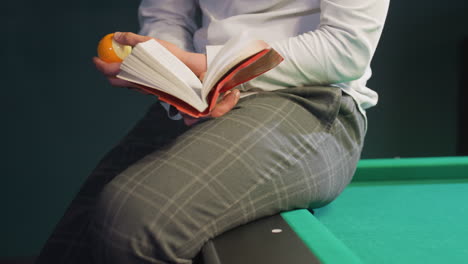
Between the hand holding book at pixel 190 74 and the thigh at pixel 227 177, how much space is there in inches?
2.3

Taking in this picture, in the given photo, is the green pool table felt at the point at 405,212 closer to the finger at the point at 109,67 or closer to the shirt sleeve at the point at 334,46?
the shirt sleeve at the point at 334,46

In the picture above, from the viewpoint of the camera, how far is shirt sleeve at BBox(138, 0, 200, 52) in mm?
1205

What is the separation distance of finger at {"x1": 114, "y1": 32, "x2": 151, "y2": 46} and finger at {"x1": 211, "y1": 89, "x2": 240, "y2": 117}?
153mm

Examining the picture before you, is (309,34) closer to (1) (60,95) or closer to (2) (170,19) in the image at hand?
(2) (170,19)

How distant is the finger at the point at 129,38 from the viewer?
0.83 m

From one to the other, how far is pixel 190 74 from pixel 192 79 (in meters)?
0.02

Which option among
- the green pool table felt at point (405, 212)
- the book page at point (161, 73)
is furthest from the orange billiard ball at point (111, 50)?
the green pool table felt at point (405, 212)

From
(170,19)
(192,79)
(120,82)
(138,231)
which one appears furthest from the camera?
(170,19)

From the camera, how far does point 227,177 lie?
691mm

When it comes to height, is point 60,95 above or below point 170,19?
below

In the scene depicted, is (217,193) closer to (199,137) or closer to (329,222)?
(199,137)

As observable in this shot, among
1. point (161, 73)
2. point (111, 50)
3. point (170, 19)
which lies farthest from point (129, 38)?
point (170, 19)

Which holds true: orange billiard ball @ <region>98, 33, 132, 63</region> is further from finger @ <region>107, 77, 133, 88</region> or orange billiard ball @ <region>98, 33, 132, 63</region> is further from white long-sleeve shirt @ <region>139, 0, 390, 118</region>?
white long-sleeve shirt @ <region>139, 0, 390, 118</region>

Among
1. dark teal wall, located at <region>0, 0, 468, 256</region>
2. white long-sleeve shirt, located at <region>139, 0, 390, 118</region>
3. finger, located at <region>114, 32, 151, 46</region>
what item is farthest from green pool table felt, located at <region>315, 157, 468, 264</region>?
dark teal wall, located at <region>0, 0, 468, 256</region>
